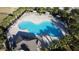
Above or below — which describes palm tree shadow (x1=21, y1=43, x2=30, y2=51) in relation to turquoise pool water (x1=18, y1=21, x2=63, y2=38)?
below

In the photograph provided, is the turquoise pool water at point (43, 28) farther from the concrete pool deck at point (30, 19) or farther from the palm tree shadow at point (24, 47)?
the palm tree shadow at point (24, 47)

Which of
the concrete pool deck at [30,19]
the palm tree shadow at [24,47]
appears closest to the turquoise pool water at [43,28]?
the concrete pool deck at [30,19]

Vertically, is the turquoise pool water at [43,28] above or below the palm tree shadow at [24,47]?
above

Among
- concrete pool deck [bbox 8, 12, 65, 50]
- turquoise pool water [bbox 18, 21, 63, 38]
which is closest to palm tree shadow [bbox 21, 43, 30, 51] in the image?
concrete pool deck [bbox 8, 12, 65, 50]

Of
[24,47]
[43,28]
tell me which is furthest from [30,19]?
[24,47]

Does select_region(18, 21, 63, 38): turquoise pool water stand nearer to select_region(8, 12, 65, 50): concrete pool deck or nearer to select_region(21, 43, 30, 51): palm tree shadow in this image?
select_region(8, 12, 65, 50): concrete pool deck

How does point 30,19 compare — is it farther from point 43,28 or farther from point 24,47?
point 24,47

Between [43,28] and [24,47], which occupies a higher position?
[43,28]
